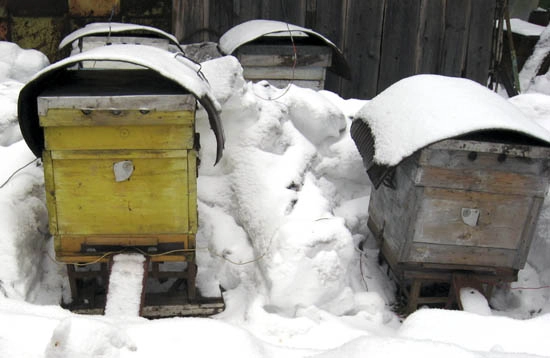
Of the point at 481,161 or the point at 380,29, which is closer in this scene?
the point at 481,161

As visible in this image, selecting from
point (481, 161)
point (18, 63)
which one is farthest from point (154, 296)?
point (18, 63)

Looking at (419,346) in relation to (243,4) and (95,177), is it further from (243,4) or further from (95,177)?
(243,4)

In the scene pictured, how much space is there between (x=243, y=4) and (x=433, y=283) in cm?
402

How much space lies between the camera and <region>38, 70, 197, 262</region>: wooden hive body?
3.00 m

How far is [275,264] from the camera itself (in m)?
3.51

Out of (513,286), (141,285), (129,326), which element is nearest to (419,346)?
(129,326)

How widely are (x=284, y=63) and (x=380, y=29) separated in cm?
189

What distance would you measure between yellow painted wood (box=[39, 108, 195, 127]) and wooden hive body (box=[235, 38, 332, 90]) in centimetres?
254

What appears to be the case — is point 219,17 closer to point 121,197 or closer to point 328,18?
point 328,18

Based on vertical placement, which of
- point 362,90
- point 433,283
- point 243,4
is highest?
point 243,4

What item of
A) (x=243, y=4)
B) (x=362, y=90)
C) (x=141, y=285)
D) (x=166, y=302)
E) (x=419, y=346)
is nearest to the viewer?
(x=419, y=346)

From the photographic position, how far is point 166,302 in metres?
3.53

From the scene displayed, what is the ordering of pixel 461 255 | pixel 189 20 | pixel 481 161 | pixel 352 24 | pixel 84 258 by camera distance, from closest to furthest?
pixel 84 258 < pixel 481 161 < pixel 461 255 < pixel 189 20 < pixel 352 24

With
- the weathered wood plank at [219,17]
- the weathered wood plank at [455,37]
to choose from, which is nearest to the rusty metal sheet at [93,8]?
the weathered wood plank at [219,17]
